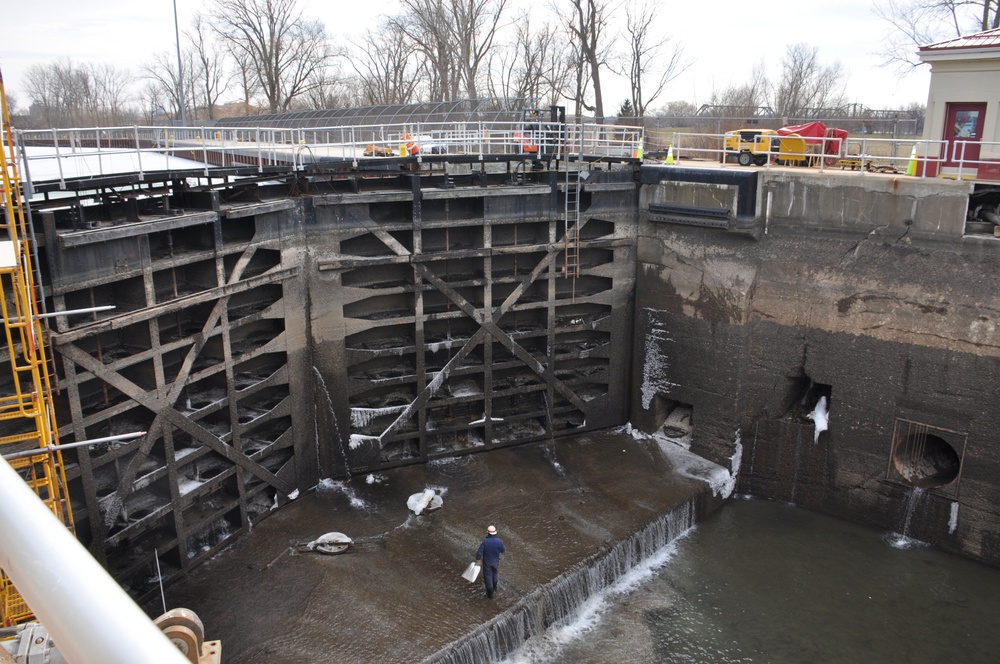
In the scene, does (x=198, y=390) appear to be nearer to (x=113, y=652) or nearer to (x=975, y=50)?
(x=113, y=652)

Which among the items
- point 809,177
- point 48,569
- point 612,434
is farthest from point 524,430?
point 48,569

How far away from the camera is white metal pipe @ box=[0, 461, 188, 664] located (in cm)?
155

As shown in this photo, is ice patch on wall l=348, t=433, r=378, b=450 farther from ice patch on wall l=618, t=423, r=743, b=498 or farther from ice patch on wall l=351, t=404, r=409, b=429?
ice patch on wall l=618, t=423, r=743, b=498

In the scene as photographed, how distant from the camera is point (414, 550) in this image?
45.5 ft

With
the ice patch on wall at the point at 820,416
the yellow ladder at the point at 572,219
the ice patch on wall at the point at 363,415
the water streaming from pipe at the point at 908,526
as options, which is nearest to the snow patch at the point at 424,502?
the ice patch on wall at the point at 363,415

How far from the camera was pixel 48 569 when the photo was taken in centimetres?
174

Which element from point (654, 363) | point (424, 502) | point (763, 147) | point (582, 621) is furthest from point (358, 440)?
point (763, 147)

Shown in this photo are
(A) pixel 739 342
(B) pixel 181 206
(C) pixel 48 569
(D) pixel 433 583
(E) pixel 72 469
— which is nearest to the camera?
(C) pixel 48 569

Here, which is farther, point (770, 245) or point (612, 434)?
point (612, 434)

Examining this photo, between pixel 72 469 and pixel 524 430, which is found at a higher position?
pixel 72 469

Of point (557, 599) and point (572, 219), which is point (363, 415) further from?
point (572, 219)

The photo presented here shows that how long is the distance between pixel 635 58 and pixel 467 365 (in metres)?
27.8

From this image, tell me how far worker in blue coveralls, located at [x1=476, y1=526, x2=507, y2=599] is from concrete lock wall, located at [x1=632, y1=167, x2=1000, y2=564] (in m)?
7.68

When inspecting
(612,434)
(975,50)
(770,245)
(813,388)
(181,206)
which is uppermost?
(975,50)
